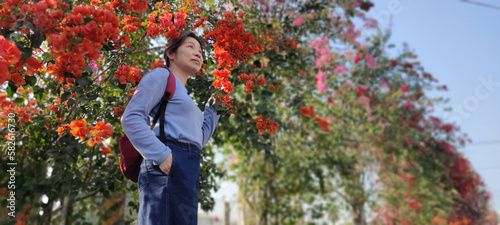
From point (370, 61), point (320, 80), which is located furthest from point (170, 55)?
point (370, 61)

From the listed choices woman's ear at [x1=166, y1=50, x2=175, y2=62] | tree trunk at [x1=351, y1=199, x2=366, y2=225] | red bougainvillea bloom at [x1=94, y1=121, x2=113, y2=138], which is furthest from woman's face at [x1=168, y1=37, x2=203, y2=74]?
tree trunk at [x1=351, y1=199, x2=366, y2=225]

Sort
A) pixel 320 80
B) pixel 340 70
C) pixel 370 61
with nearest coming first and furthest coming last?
pixel 320 80 → pixel 340 70 → pixel 370 61

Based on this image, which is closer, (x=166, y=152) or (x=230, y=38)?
(x=166, y=152)

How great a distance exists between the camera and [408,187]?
11211mm

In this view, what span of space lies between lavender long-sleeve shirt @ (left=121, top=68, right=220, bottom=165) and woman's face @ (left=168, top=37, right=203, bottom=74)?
0.45 feet

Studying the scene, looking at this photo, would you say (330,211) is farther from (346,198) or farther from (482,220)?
(482,220)

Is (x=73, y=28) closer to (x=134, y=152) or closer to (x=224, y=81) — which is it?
(x=134, y=152)

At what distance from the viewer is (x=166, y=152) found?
163 centimetres

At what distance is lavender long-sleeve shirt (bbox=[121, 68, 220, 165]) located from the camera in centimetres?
162

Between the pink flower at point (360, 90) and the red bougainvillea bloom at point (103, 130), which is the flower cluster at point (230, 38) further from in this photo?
the pink flower at point (360, 90)

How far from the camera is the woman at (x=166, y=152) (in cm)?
162

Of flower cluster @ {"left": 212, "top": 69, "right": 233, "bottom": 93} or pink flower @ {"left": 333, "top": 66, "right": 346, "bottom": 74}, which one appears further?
pink flower @ {"left": 333, "top": 66, "right": 346, "bottom": 74}

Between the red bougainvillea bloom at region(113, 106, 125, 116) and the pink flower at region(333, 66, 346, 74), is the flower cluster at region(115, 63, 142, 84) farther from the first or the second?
the pink flower at region(333, 66, 346, 74)

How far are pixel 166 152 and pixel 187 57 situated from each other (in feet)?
2.06
